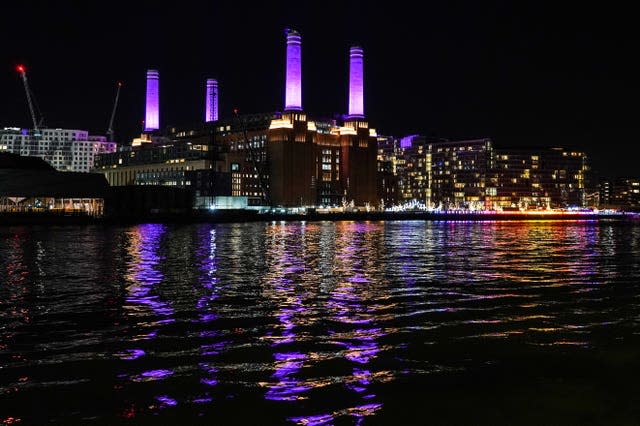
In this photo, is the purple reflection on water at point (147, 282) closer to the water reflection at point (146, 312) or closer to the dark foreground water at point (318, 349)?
the water reflection at point (146, 312)

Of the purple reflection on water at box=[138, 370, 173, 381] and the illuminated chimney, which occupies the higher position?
the illuminated chimney

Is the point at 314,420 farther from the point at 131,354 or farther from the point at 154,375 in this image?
the point at 131,354

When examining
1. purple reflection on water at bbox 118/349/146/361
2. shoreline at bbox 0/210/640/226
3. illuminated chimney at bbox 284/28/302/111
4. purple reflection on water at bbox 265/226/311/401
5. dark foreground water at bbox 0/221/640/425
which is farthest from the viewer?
illuminated chimney at bbox 284/28/302/111

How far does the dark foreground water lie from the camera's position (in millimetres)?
10773

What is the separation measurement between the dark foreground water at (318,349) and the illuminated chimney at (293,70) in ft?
561

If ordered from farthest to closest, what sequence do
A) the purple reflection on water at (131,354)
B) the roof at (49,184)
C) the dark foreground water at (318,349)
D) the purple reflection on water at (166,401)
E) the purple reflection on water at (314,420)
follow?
1. the roof at (49,184)
2. the purple reflection on water at (131,354)
3. the purple reflection on water at (166,401)
4. the dark foreground water at (318,349)
5. the purple reflection on water at (314,420)

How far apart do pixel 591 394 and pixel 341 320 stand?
840cm

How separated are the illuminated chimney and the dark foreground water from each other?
17092 centimetres

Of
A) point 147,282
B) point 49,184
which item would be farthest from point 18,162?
point 147,282

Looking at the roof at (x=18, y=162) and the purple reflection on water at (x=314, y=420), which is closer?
the purple reflection on water at (x=314, y=420)

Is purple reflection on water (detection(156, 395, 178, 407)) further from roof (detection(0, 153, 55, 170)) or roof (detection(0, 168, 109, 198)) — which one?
roof (detection(0, 153, 55, 170))

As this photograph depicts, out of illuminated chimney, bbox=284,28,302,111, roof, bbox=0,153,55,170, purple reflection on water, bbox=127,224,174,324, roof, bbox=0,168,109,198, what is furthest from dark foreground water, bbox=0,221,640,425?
illuminated chimney, bbox=284,28,302,111

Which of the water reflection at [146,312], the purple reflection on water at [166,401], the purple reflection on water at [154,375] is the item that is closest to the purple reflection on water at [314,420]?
the purple reflection on water at [166,401]

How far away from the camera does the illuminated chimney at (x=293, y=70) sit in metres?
196
